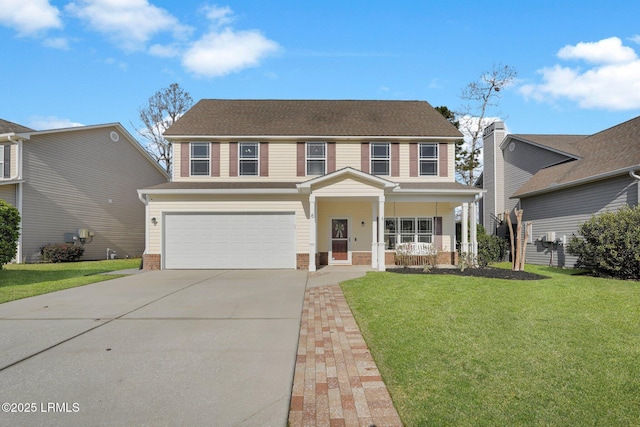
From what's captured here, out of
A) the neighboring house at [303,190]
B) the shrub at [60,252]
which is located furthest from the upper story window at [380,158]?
the shrub at [60,252]

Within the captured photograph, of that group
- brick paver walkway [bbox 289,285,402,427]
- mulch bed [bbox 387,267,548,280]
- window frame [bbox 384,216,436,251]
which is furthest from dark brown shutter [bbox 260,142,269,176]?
brick paver walkway [bbox 289,285,402,427]

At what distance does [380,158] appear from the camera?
592 inches

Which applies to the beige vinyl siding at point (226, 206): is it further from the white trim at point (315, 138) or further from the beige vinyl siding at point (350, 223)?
the white trim at point (315, 138)

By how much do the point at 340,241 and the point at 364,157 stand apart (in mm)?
3656

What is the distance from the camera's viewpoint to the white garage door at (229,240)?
44.8 ft

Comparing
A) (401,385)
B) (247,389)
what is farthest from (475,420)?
(247,389)

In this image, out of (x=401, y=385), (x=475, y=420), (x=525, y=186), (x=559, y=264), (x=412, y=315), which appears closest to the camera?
(x=475, y=420)

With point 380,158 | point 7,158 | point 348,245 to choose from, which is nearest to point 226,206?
point 348,245

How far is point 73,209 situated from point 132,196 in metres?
4.03

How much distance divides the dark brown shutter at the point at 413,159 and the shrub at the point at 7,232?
13796 millimetres

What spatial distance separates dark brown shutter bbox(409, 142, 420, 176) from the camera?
49.2 ft

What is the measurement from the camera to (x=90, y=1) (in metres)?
10.4

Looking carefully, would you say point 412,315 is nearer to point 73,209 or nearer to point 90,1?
point 90,1

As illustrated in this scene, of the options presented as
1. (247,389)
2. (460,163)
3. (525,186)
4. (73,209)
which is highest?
(460,163)
